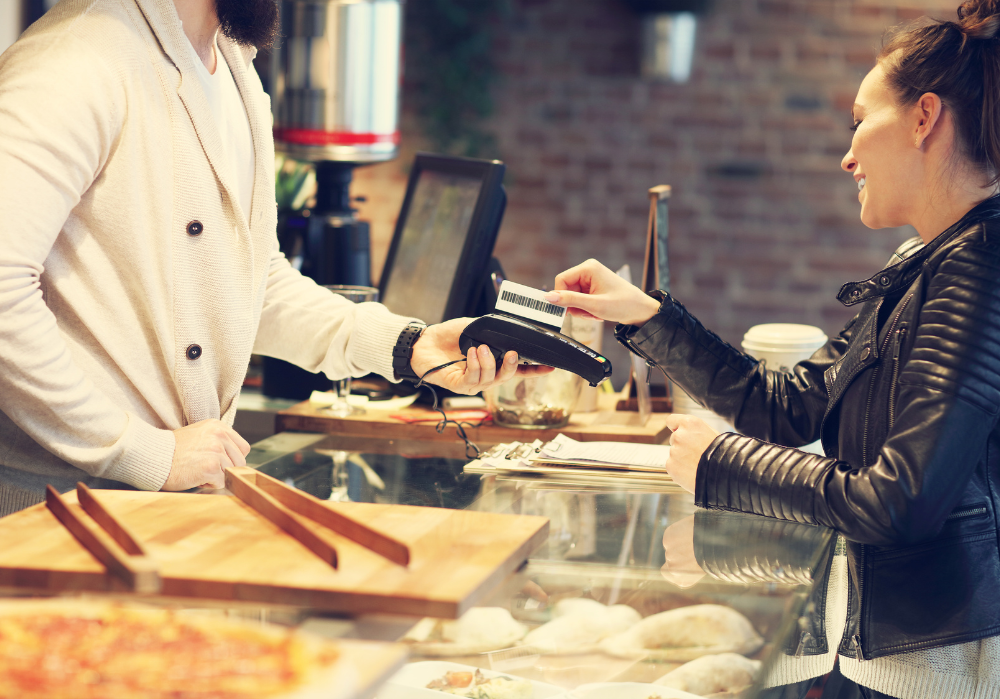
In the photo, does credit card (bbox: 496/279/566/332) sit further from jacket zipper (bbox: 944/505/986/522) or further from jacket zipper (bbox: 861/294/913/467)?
jacket zipper (bbox: 944/505/986/522)

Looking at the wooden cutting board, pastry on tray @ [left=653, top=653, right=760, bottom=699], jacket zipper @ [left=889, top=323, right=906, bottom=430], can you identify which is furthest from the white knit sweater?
the wooden cutting board

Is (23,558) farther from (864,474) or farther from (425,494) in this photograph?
(864,474)

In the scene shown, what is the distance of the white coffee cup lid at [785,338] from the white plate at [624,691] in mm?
909

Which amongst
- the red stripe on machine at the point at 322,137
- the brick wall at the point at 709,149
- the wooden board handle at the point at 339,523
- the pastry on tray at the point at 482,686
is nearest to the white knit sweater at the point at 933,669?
the pastry on tray at the point at 482,686

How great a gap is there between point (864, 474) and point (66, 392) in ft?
2.90

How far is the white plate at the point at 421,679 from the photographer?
1045 millimetres

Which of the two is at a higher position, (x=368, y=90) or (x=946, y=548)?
(x=368, y=90)

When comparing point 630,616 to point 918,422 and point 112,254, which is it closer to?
point 918,422

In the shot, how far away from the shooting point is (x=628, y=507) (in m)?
1.35

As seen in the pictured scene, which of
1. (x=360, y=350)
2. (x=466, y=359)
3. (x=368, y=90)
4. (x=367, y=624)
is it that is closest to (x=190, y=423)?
(x=360, y=350)

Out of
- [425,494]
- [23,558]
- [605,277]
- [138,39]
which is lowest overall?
[425,494]

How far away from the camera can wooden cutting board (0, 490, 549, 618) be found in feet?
2.51

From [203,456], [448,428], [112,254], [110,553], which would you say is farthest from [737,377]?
[110,553]

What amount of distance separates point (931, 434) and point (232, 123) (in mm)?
954
